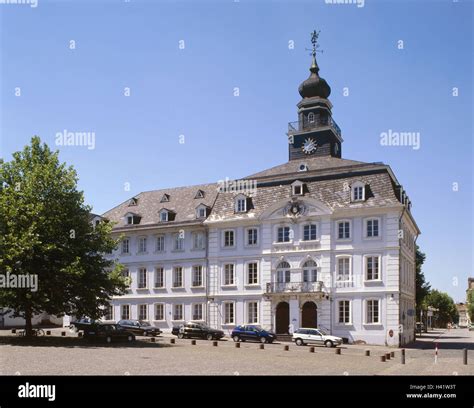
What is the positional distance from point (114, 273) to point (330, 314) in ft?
52.1

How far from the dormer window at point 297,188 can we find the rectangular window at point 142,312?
16.7 m

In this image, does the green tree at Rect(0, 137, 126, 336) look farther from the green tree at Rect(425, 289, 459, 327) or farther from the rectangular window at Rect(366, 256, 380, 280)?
the green tree at Rect(425, 289, 459, 327)

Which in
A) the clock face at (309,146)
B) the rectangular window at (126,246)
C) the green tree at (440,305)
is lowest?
the green tree at (440,305)

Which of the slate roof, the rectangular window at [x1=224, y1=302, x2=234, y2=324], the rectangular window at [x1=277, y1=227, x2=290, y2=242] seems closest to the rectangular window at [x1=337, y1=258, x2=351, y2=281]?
the rectangular window at [x1=277, y1=227, x2=290, y2=242]

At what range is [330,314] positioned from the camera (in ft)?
136

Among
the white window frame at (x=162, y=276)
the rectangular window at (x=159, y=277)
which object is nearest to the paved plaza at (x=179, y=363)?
the white window frame at (x=162, y=276)

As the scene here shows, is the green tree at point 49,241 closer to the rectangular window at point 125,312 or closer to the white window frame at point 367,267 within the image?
the rectangular window at point 125,312

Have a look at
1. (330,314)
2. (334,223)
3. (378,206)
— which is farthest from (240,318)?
(378,206)

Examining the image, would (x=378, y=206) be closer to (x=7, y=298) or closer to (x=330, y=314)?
(x=330, y=314)

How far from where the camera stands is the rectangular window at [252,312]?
44625 mm

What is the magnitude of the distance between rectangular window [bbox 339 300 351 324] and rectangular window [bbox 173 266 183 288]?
46.1 ft

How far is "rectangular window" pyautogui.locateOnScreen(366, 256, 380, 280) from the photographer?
40562mm
